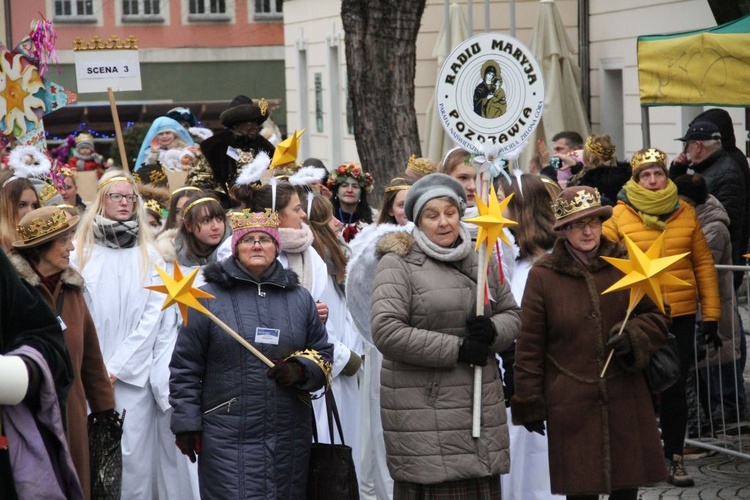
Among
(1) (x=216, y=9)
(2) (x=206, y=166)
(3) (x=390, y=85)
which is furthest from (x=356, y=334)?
(1) (x=216, y=9)

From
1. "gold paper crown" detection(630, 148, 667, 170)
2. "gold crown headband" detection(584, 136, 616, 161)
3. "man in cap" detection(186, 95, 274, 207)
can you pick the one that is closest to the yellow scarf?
"gold paper crown" detection(630, 148, 667, 170)

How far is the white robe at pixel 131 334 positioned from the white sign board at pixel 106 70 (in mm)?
4123

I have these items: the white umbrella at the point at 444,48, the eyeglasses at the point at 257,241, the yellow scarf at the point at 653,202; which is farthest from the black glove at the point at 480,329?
the white umbrella at the point at 444,48

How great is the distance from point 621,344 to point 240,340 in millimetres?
1700

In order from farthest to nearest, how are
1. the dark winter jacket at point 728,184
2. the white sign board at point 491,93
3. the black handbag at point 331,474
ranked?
the dark winter jacket at point 728,184 < the white sign board at point 491,93 < the black handbag at point 331,474

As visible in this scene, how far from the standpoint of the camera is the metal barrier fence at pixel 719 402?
894cm

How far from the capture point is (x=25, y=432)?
4965 mm

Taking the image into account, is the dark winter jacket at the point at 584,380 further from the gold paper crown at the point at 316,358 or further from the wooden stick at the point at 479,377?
the gold paper crown at the point at 316,358

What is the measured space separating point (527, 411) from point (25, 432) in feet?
7.74

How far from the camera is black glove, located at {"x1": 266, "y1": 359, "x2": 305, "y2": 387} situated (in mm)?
6043

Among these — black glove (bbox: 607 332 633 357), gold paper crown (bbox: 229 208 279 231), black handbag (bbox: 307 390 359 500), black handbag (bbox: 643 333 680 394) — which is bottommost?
black handbag (bbox: 307 390 359 500)

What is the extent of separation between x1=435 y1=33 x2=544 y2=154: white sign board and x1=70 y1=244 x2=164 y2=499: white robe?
2.02 metres

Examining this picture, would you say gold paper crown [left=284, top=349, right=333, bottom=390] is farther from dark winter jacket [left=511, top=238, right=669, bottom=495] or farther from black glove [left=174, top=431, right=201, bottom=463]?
dark winter jacket [left=511, top=238, right=669, bottom=495]

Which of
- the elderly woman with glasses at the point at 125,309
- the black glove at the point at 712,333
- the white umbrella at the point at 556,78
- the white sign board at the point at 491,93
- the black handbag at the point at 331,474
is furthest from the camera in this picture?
the white umbrella at the point at 556,78
